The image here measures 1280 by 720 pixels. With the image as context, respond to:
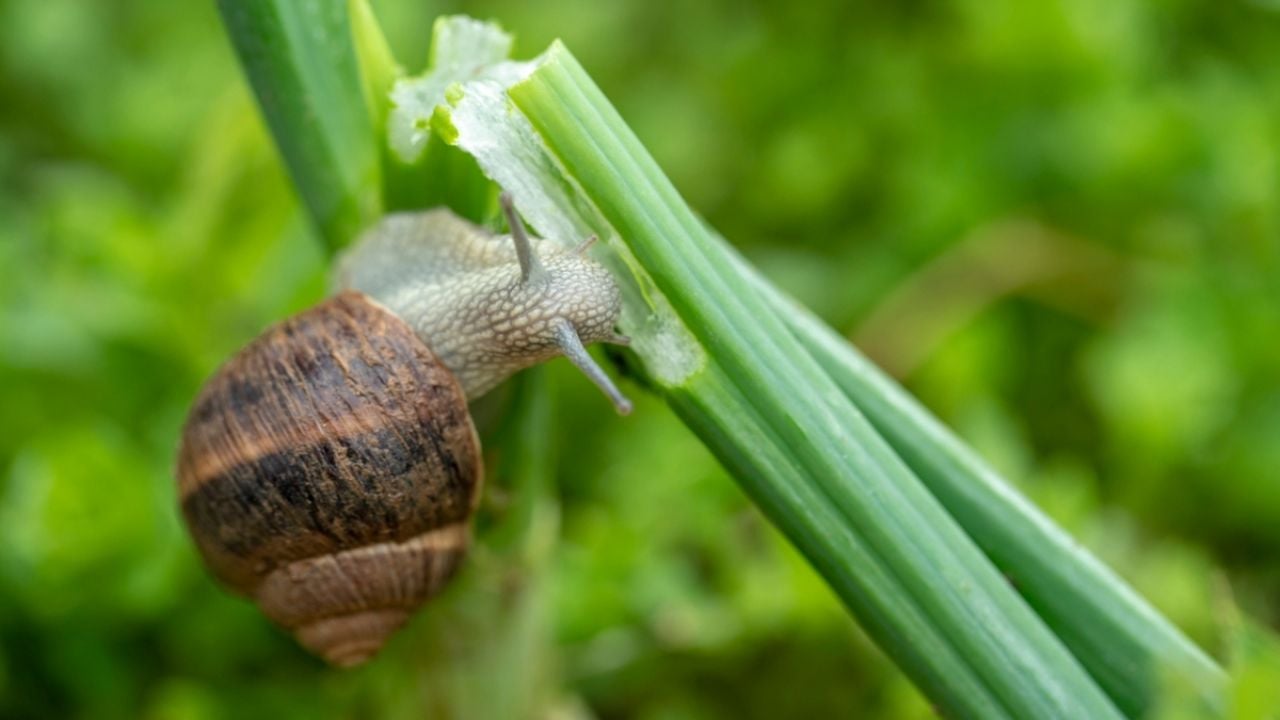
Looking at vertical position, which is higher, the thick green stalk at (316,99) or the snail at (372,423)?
the thick green stalk at (316,99)

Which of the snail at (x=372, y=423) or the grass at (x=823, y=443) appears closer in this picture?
the grass at (x=823, y=443)

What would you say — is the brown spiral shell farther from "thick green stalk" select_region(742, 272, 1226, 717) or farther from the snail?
"thick green stalk" select_region(742, 272, 1226, 717)

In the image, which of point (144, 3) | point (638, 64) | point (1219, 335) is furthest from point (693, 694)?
point (144, 3)

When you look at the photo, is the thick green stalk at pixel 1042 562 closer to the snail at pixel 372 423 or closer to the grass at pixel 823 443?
the grass at pixel 823 443

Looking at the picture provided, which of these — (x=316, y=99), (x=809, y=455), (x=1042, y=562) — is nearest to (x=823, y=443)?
(x=809, y=455)

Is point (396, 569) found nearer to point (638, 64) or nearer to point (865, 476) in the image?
point (865, 476)

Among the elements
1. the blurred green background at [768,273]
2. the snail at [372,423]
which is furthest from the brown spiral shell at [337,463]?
the blurred green background at [768,273]
